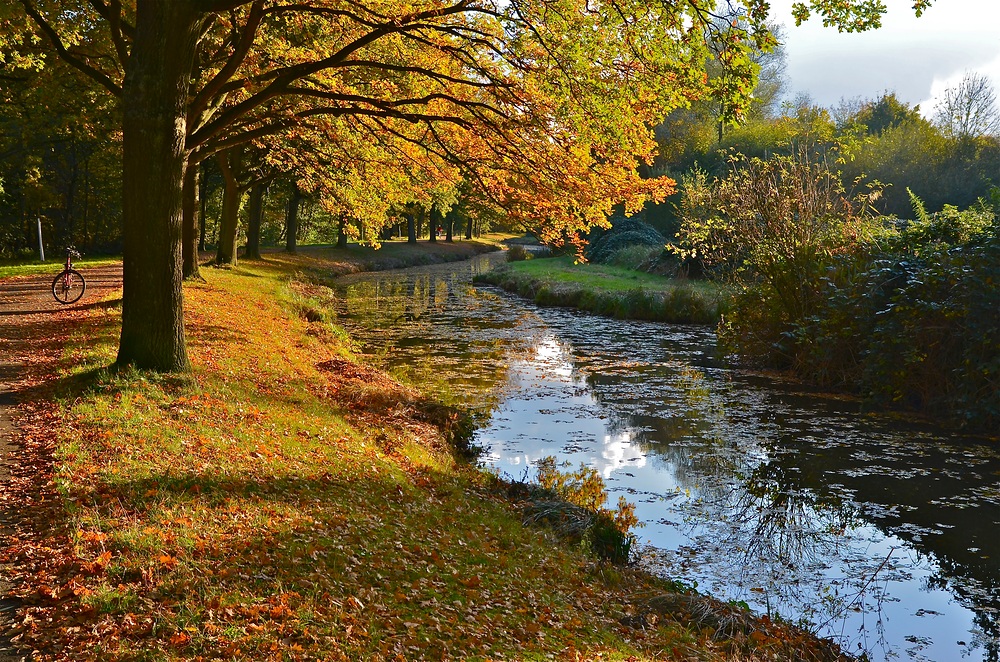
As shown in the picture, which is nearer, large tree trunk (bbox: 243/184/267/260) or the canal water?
the canal water

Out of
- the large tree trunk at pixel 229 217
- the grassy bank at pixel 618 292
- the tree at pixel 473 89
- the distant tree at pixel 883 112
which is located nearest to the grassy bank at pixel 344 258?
the large tree trunk at pixel 229 217

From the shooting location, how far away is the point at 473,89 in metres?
13.6

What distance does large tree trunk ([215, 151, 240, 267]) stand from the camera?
29.1m

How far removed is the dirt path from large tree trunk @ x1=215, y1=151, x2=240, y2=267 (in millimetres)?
6295

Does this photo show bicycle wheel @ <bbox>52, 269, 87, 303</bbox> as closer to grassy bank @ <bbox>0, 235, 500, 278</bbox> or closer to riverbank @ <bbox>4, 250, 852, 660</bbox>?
riverbank @ <bbox>4, 250, 852, 660</bbox>

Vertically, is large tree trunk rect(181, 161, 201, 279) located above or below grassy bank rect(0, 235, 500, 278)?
above

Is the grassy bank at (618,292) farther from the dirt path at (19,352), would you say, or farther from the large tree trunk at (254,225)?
the dirt path at (19,352)

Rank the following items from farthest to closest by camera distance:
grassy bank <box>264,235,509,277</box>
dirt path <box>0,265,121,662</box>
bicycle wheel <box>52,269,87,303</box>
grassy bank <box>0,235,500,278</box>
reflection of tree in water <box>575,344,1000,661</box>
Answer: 1. grassy bank <box>264,235,509,277</box>
2. grassy bank <box>0,235,500,278</box>
3. bicycle wheel <box>52,269,87,303</box>
4. reflection of tree in water <box>575,344,1000,661</box>
5. dirt path <box>0,265,121,662</box>

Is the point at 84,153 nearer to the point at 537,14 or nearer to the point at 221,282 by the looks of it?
the point at 221,282

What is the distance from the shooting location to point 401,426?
1223cm

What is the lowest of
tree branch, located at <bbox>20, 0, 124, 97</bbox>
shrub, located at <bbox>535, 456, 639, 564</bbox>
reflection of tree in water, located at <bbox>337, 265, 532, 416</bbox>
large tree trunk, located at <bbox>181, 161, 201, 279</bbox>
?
shrub, located at <bbox>535, 456, 639, 564</bbox>

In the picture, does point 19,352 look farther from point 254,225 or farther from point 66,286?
point 254,225

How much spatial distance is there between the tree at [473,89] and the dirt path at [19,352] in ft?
5.36

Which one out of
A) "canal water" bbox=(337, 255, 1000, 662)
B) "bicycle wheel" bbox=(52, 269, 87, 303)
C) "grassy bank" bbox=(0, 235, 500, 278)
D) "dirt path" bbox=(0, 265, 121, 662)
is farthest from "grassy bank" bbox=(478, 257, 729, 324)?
"bicycle wheel" bbox=(52, 269, 87, 303)
